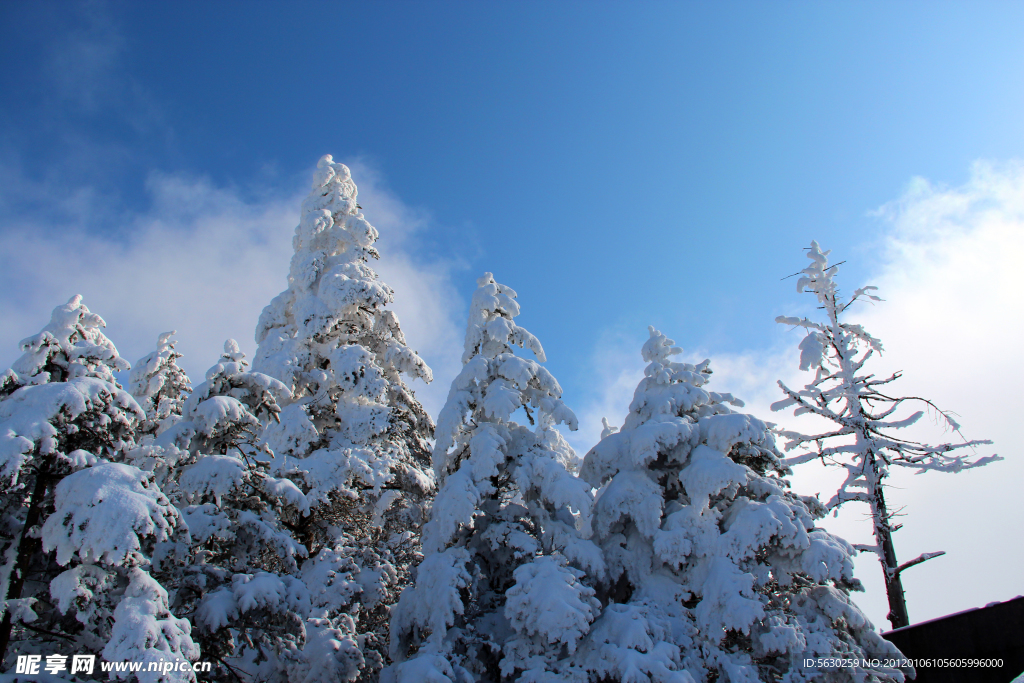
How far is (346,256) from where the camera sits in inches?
786

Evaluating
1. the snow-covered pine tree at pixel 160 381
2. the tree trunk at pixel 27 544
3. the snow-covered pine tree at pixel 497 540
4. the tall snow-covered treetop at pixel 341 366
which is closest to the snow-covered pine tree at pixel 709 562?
the snow-covered pine tree at pixel 497 540

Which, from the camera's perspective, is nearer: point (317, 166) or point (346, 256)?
point (346, 256)

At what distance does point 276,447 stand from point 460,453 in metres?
5.23

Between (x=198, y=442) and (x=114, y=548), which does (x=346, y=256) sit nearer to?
(x=198, y=442)

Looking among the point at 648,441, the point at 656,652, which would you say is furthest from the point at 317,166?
the point at 656,652

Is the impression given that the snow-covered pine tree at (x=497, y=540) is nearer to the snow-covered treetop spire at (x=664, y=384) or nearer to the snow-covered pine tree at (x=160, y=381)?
the snow-covered treetop spire at (x=664, y=384)

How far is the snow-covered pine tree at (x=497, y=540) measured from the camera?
1205 cm

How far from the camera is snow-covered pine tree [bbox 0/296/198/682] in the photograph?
8258 millimetres

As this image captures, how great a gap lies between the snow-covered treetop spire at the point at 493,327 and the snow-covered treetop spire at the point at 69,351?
329 inches

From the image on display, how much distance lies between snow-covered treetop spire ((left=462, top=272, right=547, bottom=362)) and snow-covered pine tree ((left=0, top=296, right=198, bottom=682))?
843 cm

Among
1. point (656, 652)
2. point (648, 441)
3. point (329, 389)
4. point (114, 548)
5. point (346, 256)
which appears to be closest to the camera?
point (114, 548)

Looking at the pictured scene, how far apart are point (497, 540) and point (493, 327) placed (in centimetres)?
556

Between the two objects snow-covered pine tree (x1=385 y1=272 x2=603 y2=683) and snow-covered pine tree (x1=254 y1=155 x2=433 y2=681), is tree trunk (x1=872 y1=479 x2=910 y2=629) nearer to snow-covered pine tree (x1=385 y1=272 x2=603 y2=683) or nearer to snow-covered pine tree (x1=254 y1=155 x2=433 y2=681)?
snow-covered pine tree (x1=385 y1=272 x2=603 y2=683)

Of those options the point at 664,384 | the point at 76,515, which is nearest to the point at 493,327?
the point at 664,384
